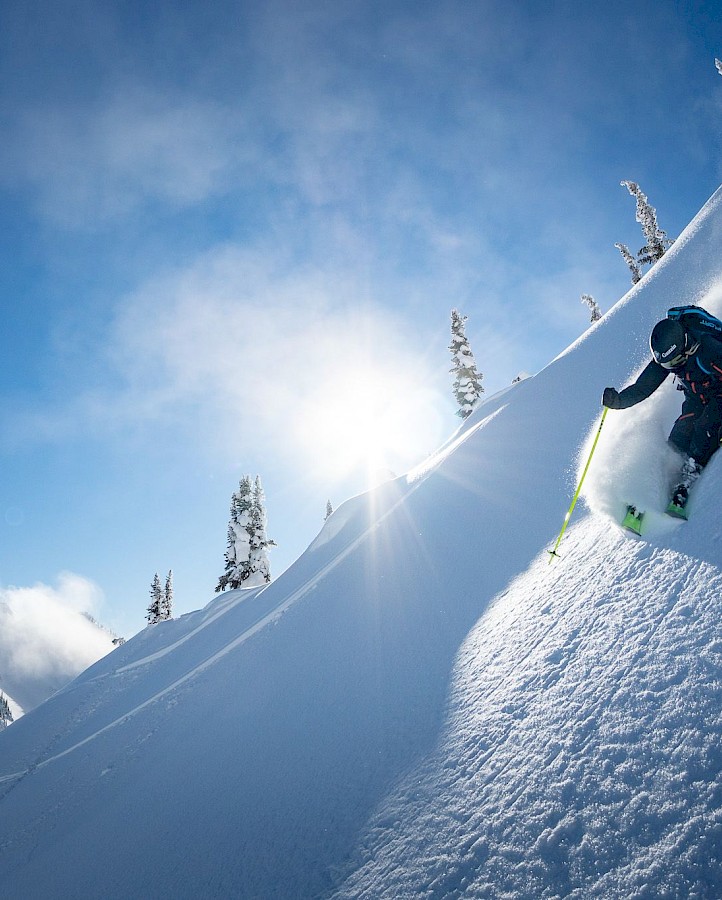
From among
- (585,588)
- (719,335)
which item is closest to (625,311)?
(719,335)

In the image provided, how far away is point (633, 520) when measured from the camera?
162 inches

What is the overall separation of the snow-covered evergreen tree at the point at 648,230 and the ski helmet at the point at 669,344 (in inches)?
1353

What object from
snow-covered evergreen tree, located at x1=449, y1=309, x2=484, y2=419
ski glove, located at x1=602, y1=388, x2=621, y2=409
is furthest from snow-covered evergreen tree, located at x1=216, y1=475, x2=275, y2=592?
ski glove, located at x1=602, y1=388, x2=621, y2=409

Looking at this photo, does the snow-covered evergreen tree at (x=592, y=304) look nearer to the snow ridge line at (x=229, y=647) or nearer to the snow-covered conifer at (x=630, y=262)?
the snow-covered conifer at (x=630, y=262)

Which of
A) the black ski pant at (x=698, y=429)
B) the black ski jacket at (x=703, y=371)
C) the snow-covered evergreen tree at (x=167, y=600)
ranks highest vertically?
the snow-covered evergreen tree at (x=167, y=600)

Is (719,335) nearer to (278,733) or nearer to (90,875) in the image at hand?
(278,733)

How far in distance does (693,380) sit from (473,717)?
4.06m

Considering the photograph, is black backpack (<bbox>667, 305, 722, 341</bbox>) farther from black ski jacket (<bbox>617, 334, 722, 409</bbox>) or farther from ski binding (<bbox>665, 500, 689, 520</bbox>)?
ski binding (<bbox>665, 500, 689, 520</bbox>)

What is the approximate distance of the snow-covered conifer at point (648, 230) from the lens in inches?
1222

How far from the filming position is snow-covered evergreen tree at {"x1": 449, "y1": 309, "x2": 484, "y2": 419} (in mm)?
35031

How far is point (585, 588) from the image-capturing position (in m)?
4.11

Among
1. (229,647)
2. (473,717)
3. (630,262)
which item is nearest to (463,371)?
(630,262)

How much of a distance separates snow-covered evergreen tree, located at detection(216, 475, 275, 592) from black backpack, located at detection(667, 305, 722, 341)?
3123cm

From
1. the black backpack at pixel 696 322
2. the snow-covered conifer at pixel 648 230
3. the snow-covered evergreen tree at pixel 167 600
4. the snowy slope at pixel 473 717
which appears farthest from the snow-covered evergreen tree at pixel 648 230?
the snow-covered evergreen tree at pixel 167 600
